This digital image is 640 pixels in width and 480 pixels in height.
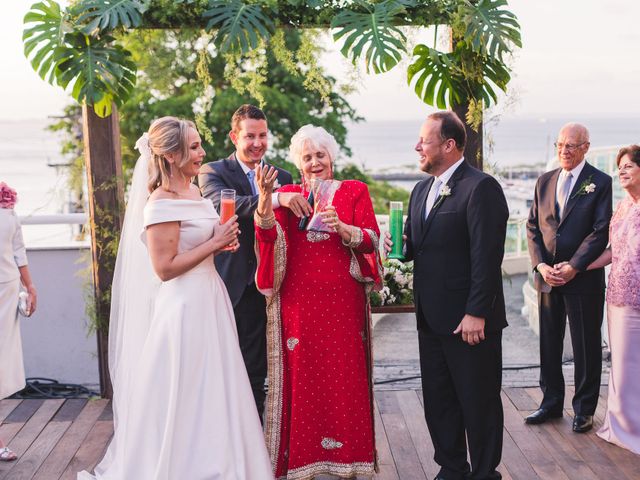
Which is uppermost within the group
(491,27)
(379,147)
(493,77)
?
(491,27)

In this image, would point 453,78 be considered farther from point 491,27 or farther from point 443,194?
point 443,194

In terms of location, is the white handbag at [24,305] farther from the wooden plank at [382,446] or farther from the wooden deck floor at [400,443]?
the wooden plank at [382,446]

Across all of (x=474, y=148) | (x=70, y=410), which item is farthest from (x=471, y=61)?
(x=70, y=410)

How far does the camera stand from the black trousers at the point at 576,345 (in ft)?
13.3

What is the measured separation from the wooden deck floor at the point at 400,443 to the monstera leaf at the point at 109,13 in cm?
216

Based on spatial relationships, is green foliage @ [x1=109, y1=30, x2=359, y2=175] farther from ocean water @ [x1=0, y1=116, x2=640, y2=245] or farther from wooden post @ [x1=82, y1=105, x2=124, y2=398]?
wooden post @ [x1=82, y1=105, x2=124, y2=398]

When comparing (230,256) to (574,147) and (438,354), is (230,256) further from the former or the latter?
(574,147)

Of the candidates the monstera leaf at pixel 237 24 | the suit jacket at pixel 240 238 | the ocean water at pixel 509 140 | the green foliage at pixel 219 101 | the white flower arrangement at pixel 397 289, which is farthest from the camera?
the ocean water at pixel 509 140

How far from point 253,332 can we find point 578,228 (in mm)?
1784

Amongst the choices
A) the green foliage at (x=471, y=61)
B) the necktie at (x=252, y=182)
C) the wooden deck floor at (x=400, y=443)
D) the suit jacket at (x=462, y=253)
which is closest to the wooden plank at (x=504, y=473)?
the wooden deck floor at (x=400, y=443)

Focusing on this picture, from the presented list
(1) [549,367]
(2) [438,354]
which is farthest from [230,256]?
(1) [549,367]

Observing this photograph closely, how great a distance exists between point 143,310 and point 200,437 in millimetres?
624

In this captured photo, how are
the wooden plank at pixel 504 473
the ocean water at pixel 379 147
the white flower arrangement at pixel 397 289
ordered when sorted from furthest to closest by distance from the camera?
1. the ocean water at pixel 379 147
2. the white flower arrangement at pixel 397 289
3. the wooden plank at pixel 504 473

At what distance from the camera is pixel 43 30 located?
4.02 meters
